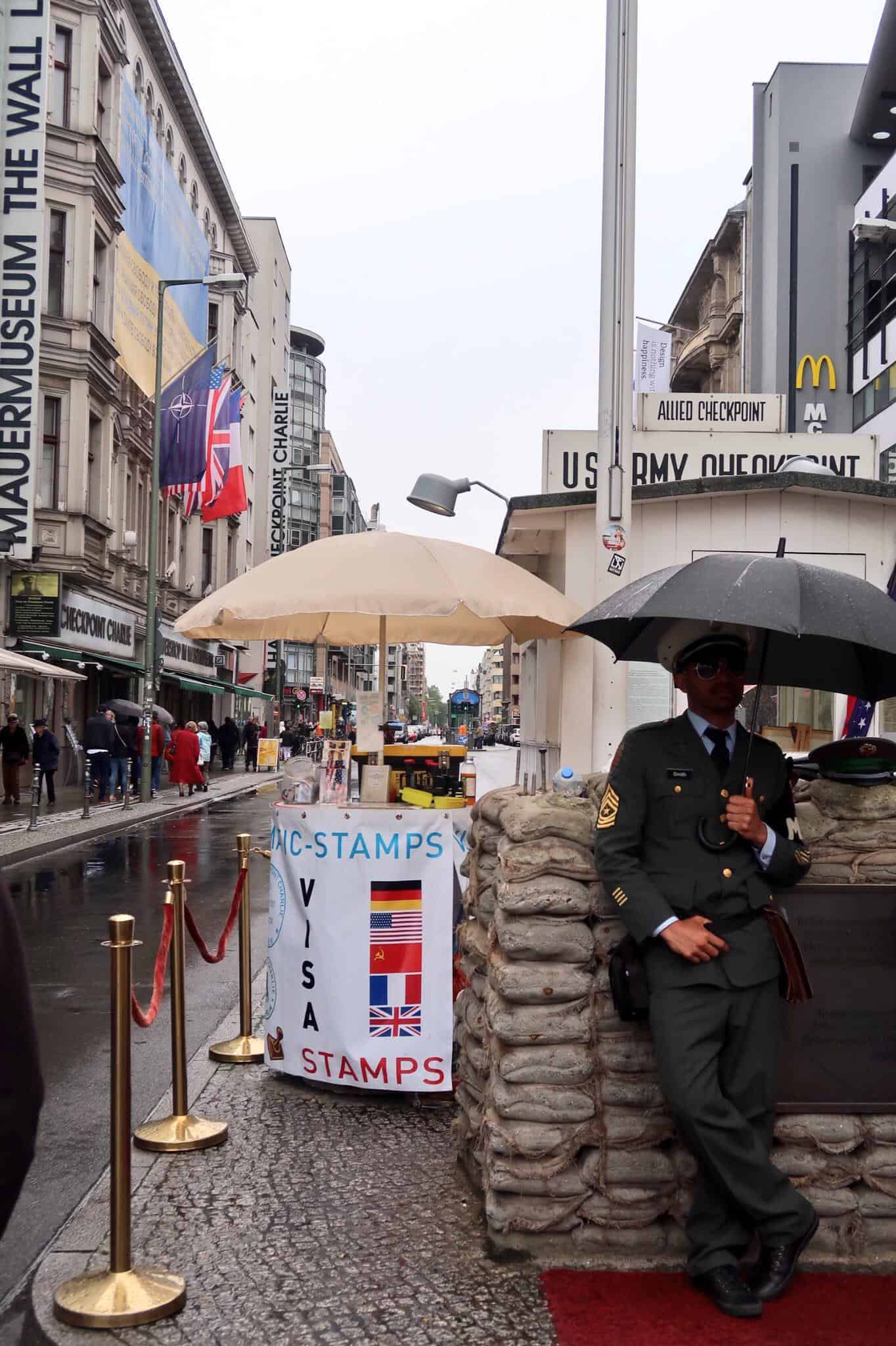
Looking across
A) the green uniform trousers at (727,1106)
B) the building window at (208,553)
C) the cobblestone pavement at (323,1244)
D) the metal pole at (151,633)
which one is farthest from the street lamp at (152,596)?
the building window at (208,553)

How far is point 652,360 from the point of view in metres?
27.1

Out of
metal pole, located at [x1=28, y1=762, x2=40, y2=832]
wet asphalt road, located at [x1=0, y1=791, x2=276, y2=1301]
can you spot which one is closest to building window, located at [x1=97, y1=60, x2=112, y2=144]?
metal pole, located at [x1=28, y1=762, x2=40, y2=832]

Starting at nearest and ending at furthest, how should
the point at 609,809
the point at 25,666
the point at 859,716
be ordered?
1. the point at 609,809
2. the point at 859,716
3. the point at 25,666

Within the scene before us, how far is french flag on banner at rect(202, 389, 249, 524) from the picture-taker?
31281 millimetres

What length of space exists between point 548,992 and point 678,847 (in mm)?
642

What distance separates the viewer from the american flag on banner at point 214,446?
30344 mm

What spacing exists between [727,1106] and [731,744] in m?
1.06

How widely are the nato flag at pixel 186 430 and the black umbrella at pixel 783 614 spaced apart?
26.3 meters

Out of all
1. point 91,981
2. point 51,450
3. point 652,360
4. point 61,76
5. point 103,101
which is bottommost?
point 91,981

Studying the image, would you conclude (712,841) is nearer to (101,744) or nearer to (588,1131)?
(588,1131)

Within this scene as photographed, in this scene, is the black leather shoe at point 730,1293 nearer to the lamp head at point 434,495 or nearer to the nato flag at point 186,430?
the lamp head at point 434,495

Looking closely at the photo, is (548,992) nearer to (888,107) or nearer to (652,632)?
(652,632)

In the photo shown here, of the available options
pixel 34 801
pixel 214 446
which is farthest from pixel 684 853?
pixel 214 446

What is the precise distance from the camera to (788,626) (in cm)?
369
